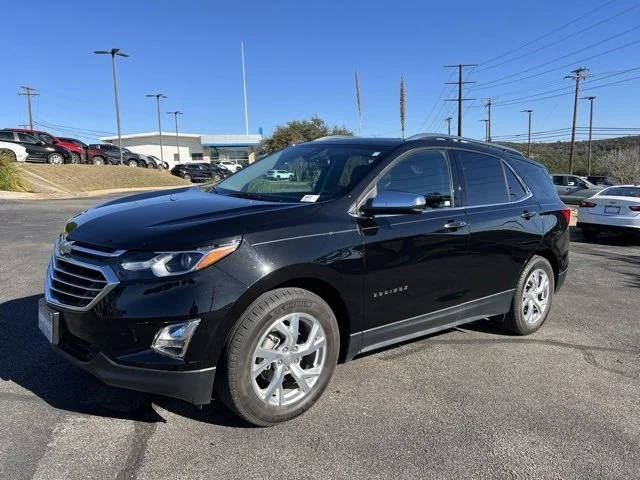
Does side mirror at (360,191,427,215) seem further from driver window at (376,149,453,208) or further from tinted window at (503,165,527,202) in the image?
tinted window at (503,165,527,202)

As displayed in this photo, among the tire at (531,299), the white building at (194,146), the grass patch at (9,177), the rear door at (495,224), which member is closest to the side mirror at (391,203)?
the rear door at (495,224)

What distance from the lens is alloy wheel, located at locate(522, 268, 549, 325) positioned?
5098mm

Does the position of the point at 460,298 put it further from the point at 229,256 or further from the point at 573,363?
the point at 229,256

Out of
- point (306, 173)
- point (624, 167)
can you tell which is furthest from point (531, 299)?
point (624, 167)

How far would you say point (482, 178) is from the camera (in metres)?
4.70

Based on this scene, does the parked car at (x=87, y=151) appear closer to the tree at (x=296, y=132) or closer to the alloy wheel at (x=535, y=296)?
the tree at (x=296, y=132)

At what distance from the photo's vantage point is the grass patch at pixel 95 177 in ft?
87.7

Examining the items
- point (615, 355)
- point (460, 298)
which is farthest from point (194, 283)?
point (615, 355)

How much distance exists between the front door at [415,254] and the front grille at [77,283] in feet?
5.29

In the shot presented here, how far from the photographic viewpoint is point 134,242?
2.99 m

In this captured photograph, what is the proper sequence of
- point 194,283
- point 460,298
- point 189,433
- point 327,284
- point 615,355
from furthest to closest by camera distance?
point 615,355 → point 460,298 → point 327,284 → point 189,433 → point 194,283

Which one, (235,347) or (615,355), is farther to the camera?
(615,355)

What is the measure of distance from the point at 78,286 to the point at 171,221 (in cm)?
63

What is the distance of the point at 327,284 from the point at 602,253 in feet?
29.3
